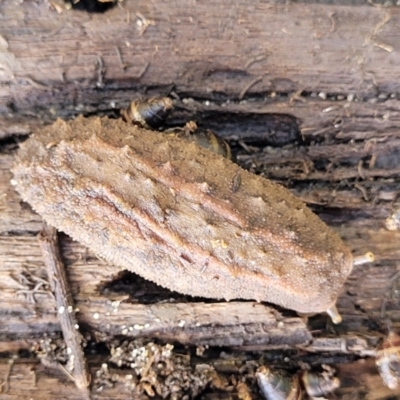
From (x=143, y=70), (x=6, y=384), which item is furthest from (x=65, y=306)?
(x=143, y=70)

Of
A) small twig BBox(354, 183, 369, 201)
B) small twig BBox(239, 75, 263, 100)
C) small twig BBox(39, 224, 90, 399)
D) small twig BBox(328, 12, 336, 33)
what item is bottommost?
→ small twig BBox(39, 224, 90, 399)

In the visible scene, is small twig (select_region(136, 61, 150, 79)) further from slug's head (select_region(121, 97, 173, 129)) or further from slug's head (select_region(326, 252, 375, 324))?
slug's head (select_region(326, 252, 375, 324))

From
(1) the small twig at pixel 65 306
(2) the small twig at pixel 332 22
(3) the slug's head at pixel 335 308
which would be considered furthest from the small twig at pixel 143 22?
(3) the slug's head at pixel 335 308

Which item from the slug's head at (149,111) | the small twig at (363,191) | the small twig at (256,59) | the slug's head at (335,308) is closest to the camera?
the slug's head at (335,308)

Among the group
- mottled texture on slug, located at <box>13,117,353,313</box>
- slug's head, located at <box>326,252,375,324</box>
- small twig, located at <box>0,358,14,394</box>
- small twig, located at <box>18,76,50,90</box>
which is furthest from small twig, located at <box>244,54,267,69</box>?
small twig, located at <box>0,358,14,394</box>

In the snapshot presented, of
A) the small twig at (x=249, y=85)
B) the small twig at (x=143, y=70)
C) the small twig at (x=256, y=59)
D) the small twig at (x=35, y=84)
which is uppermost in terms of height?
the small twig at (x=256, y=59)

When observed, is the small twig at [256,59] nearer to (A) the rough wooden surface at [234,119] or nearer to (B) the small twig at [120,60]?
(A) the rough wooden surface at [234,119]
